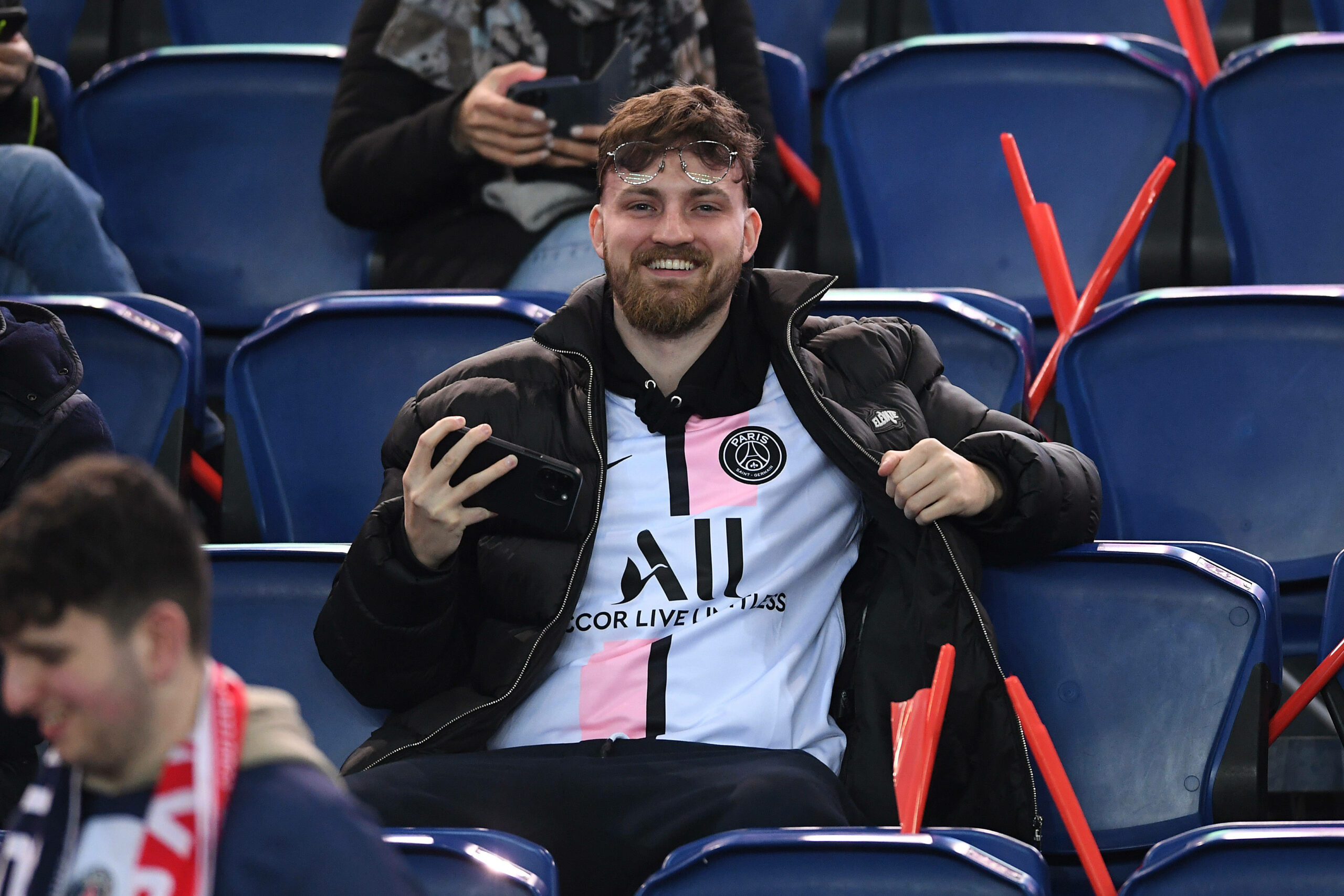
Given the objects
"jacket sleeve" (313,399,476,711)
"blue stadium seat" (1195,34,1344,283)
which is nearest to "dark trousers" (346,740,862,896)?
"jacket sleeve" (313,399,476,711)

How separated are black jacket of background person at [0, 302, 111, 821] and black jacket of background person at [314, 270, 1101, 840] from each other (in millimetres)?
307

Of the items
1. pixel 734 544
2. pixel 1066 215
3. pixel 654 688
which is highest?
pixel 1066 215

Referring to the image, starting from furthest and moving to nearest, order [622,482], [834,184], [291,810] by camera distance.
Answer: [834,184] < [622,482] < [291,810]

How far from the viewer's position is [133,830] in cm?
80

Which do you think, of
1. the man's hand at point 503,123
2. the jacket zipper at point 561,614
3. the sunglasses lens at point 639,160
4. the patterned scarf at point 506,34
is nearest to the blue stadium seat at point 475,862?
the jacket zipper at point 561,614

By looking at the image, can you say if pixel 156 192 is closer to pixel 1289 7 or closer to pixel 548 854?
pixel 548 854

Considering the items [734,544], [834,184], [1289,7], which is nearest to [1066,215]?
[834,184]

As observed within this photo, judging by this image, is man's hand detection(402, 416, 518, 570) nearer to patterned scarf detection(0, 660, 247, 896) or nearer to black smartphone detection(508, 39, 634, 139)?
patterned scarf detection(0, 660, 247, 896)

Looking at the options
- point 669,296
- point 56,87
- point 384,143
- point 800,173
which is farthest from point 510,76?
point 56,87

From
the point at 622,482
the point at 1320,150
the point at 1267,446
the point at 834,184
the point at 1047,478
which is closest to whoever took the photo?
the point at 1047,478

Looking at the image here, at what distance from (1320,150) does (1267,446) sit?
24.7 inches

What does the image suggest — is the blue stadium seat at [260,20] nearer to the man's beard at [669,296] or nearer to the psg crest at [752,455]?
the man's beard at [669,296]

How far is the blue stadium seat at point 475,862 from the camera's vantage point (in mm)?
1182

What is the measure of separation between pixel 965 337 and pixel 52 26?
207 cm
